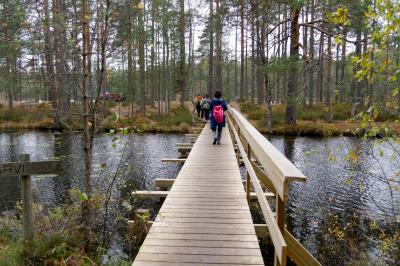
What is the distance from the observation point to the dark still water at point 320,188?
6.45 metres

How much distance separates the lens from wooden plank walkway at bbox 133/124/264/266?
3.70 meters

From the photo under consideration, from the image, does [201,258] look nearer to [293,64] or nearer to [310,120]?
[293,64]

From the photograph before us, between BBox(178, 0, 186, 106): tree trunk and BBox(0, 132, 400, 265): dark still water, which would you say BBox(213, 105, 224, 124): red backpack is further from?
BBox(178, 0, 186, 106): tree trunk

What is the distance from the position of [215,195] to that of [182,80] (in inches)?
989

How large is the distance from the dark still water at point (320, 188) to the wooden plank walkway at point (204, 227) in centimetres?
118

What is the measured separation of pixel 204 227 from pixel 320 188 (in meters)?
7.08

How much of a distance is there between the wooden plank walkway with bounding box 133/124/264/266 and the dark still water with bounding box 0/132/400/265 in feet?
3.86

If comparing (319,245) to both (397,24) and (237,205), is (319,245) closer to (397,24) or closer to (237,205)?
(237,205)

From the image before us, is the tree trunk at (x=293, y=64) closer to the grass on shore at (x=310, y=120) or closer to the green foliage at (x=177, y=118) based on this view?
the grass on shore at (x=310, y=120)

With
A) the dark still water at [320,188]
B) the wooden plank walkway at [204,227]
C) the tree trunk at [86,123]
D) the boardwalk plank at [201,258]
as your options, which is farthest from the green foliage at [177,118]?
the boardwalk plank at [201,258]

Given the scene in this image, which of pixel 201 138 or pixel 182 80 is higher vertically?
pixel 182 80

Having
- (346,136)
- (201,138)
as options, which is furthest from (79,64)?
(346,136)

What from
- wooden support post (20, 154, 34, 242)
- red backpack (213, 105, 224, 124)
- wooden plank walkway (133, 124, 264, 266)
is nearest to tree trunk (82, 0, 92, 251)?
wooden support post (20, 154, 34, 242)

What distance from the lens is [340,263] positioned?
6.28 m
